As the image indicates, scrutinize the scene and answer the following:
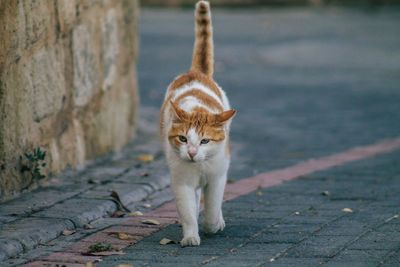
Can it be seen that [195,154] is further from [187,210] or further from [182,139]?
[187,210]

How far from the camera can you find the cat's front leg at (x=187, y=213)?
4.22 meters

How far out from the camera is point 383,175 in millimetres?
6199

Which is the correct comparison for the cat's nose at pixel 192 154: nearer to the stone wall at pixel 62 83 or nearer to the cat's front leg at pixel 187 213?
the cat's front leg at pixel 187 213

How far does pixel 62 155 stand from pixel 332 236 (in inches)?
95.8

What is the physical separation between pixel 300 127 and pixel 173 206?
11.4ft

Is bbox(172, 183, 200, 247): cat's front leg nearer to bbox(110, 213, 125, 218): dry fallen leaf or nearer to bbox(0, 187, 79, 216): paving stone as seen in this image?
bbox(110, 213, 125, 218): dry fallen leaf

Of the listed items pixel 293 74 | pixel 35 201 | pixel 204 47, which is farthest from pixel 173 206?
pixel 293 74

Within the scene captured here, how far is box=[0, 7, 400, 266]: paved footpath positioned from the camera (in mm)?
4082

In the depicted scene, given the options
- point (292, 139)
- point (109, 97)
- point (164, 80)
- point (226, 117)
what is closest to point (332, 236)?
point (226, 117)

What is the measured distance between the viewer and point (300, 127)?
838 centimetres

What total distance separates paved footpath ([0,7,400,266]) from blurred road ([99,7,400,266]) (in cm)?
2

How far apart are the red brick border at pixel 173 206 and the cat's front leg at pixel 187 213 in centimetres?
33

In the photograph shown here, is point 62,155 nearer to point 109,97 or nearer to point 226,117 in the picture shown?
point 109,97

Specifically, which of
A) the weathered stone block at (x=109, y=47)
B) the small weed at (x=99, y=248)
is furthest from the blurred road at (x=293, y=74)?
the small weed at (x=99, y=248)
